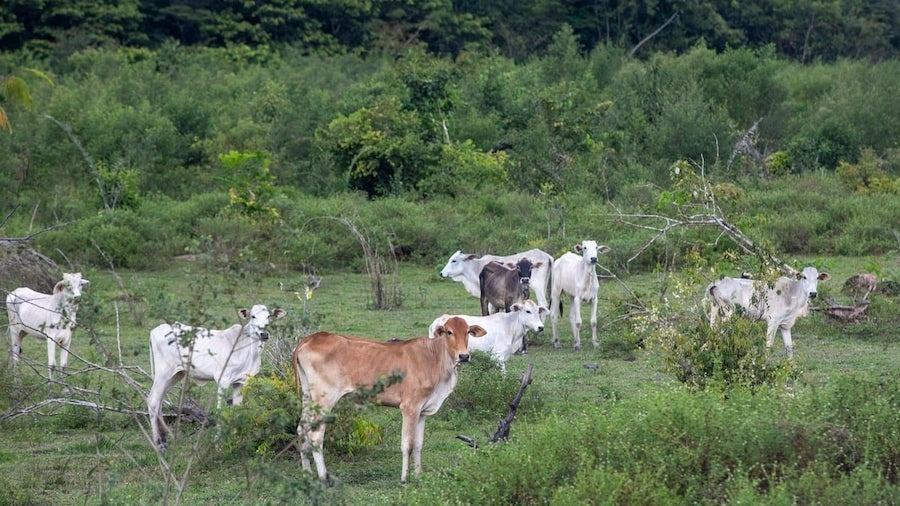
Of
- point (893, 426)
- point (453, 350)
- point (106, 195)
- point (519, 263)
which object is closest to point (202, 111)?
point (106, 195)

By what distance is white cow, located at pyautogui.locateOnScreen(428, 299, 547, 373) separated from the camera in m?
12.6

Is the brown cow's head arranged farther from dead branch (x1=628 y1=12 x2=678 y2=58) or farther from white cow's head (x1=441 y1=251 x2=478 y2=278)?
dead branch (x1=628 y1=12 x2=678 y2=58)

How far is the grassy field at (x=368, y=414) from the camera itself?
8815mm

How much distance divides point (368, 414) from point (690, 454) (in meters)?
4.16

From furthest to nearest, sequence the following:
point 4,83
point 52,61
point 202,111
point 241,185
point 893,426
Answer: point 52,61 < point 202,111 < point 241,185 < point 4,83 < point 893,426

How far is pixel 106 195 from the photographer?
76.1ft

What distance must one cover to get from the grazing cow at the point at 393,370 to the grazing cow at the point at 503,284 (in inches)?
216

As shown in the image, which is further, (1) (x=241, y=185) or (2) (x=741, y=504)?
(1) (x=241, y=185)

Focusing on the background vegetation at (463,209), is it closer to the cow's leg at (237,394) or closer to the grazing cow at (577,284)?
the grazing cow at (577,284)

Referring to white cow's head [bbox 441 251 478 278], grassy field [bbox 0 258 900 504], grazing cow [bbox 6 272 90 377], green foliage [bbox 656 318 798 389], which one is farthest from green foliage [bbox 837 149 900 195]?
grazing cow [bbox 6 272 90 377]

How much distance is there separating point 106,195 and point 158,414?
13.4m

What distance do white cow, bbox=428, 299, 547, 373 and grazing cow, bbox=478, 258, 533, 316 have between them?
5.95 ft

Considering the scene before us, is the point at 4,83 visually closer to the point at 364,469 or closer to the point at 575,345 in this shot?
the point at 364,469

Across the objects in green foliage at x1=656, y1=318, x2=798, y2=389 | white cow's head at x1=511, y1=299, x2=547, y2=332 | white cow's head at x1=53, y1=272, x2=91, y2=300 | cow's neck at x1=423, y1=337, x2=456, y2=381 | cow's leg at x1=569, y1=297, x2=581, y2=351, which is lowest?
cow's leg at x1=569, y1=297, x2=581, y2=351
